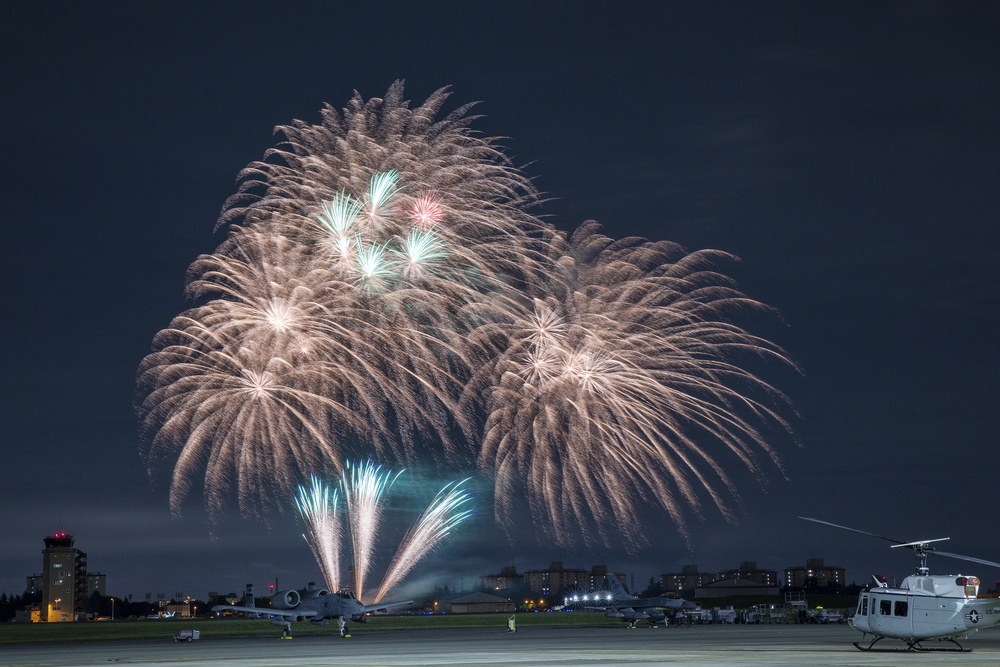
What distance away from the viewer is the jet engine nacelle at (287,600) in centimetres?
6975

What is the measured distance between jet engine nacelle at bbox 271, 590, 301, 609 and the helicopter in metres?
40.6

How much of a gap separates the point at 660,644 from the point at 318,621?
29573 millimetres

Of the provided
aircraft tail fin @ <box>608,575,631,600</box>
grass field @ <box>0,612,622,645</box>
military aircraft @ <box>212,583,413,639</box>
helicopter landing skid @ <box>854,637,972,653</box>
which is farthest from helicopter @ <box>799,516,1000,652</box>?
aircraft tail fin @ <box>608,575,631,600</box>

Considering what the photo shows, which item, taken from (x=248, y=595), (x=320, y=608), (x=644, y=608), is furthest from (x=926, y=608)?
(x=248, y=595)

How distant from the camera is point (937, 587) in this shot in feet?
134

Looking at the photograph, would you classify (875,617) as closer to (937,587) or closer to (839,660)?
(937,587)

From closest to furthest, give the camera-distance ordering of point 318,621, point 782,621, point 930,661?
1. point 930,661
2. point 318,621
3. point 782,621

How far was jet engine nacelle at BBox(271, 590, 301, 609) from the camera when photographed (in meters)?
69.8

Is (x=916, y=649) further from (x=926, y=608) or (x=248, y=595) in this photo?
(x=248, y=595)

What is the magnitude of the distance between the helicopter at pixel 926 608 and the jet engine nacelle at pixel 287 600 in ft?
133

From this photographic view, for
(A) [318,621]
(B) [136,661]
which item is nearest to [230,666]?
(B) [136,661]

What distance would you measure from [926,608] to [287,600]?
4428 centimetres

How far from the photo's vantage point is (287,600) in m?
70.2

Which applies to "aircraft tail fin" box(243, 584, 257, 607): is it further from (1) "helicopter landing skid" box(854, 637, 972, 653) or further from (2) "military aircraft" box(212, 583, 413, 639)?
(1) "helicopter landing skid" box(854, 637, 972, 653)
